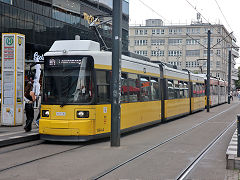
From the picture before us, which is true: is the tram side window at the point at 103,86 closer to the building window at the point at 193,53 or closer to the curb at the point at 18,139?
the curb at the point at 18,139

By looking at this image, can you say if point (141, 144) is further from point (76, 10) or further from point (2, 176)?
point (76, 10)

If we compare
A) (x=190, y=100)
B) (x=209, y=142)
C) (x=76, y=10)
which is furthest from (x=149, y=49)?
(x=209, y=142)

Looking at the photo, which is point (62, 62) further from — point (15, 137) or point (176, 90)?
point (176, 90)

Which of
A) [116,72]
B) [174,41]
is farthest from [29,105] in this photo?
[174,41]

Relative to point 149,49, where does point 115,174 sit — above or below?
below

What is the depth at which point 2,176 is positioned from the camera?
22.8ft

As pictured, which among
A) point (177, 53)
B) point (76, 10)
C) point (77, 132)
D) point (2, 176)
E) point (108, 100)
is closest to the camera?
point (2, 176)

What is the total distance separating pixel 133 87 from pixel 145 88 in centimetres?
150


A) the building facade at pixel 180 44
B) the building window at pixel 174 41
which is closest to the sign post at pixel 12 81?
the building facade at pixel 180 44

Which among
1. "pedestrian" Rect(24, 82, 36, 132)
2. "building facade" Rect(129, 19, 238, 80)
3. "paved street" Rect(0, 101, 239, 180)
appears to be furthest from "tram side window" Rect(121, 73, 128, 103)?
"building facade" Rect(129, 19, 238, 80)

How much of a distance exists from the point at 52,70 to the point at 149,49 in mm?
86557

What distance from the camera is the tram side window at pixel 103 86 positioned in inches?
440

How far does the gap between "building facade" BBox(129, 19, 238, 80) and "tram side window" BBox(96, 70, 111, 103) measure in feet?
276

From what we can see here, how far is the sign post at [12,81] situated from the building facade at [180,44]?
267 ft
